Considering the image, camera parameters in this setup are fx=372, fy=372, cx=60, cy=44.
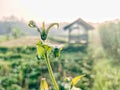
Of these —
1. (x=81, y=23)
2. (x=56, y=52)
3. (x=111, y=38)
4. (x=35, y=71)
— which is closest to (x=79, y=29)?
(x=81, y=23)

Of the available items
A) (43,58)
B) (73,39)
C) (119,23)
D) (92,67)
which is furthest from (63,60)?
(43,58)

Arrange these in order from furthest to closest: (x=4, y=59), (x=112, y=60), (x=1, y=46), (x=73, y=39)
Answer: (x=73, y=39)
(x=1, y=46)
(x=4, y=59)
(x=112, y=60)

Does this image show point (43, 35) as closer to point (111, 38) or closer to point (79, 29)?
point (111, 38)

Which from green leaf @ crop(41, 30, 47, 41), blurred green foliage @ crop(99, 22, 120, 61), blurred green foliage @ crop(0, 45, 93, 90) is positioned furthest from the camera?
blurred green foliage @ crop(99, 22, 120, 61)

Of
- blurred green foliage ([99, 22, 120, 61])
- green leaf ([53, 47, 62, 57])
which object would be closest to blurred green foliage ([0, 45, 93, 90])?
blurred green foliage ([99, 22, 120, 61])

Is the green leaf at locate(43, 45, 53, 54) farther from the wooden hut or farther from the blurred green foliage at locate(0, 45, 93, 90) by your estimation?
the wooden hut

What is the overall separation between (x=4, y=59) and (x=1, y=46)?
2.69 metres

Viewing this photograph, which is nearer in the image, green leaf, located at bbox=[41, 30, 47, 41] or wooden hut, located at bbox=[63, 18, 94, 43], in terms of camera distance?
green leaf, located at bbox=[41, 30, 47, 41]

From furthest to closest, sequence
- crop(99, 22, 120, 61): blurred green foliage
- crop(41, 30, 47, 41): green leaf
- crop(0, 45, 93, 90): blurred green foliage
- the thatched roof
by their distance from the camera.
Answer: the thatched roof → crop(99, 22, 120, 61): blurred green foliage → crop(0, 45, 93, 90): blurred green foliage → crop(41, 30, 47, 41): green leaf

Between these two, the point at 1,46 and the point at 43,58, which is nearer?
the point at 43,58

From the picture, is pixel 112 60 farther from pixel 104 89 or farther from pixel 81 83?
pixel 104 89

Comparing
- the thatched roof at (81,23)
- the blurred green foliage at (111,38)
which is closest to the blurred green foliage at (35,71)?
the blurred green foliage at (111,38)

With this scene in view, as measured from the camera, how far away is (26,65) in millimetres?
9359

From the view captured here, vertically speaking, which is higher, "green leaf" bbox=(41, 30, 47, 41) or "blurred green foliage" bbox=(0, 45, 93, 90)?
"green leaf" bbox=(41, 30, 47, 41)
